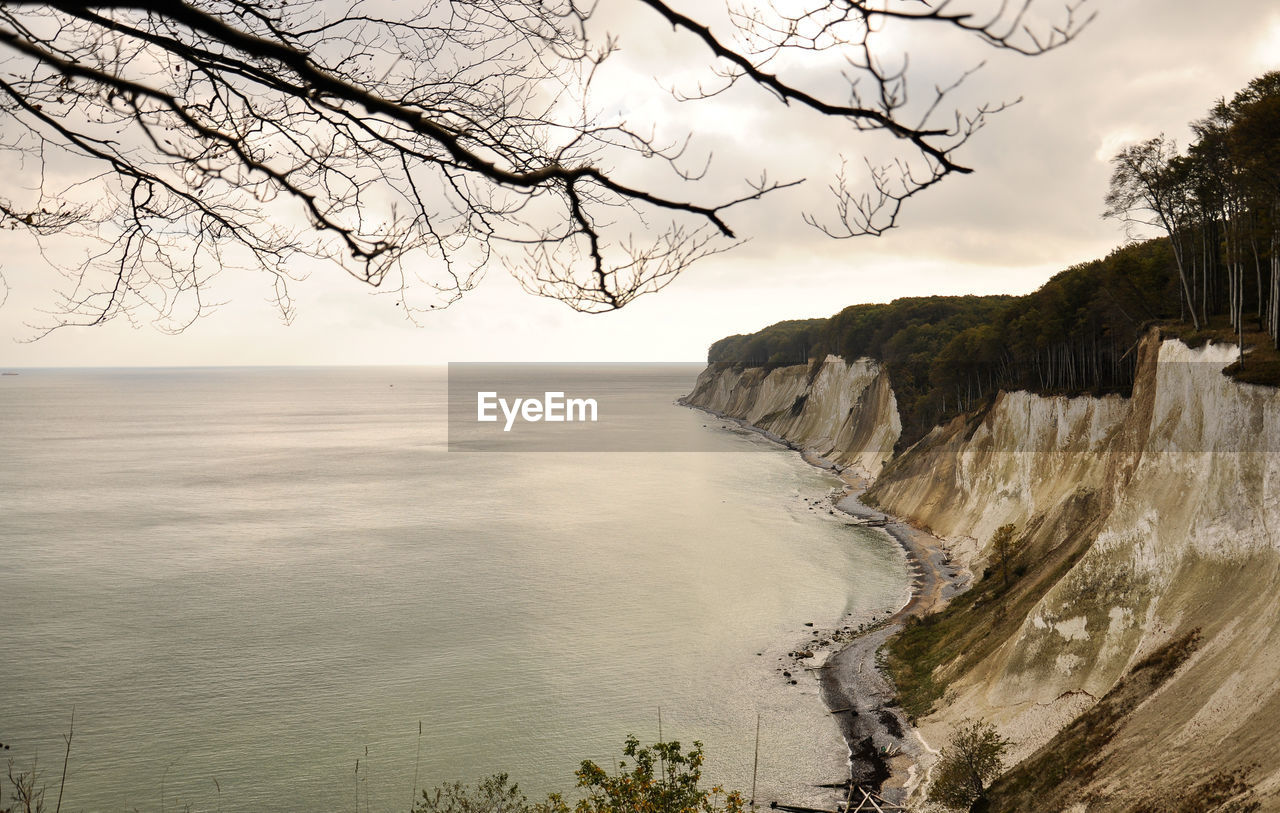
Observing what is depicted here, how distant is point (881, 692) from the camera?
109 ft

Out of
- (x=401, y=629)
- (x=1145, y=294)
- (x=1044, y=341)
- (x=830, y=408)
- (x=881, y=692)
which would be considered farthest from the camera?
Result: (x=830, y=408)

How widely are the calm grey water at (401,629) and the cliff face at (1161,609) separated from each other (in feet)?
24.8

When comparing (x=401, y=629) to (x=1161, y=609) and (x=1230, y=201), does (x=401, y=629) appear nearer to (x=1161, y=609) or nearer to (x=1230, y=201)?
(x=1161, y=609)

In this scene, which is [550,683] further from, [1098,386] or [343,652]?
[1098,386]

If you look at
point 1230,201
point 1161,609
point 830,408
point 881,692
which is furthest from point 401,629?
point 830,408

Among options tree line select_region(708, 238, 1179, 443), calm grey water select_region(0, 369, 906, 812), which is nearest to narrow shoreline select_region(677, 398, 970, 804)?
calm grey water select_region(0, 369, 906, 812)

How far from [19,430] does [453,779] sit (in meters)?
175

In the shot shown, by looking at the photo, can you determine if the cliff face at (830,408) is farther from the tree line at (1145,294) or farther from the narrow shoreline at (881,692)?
the narrow shoreline at (881,692)

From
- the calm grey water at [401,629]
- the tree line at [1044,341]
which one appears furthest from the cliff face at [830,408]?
the calm grey water at [401,629]

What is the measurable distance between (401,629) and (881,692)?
2325 centimetres

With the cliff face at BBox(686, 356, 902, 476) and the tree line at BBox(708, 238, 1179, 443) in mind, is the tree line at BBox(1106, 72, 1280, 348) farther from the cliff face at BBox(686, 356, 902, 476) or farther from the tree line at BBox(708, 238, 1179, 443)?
the cliff face at BBox(686, 356, 902, 476)

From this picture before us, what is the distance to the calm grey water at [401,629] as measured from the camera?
1113 inches

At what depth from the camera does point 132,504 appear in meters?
75.4

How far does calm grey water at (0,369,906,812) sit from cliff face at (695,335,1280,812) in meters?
7.56
